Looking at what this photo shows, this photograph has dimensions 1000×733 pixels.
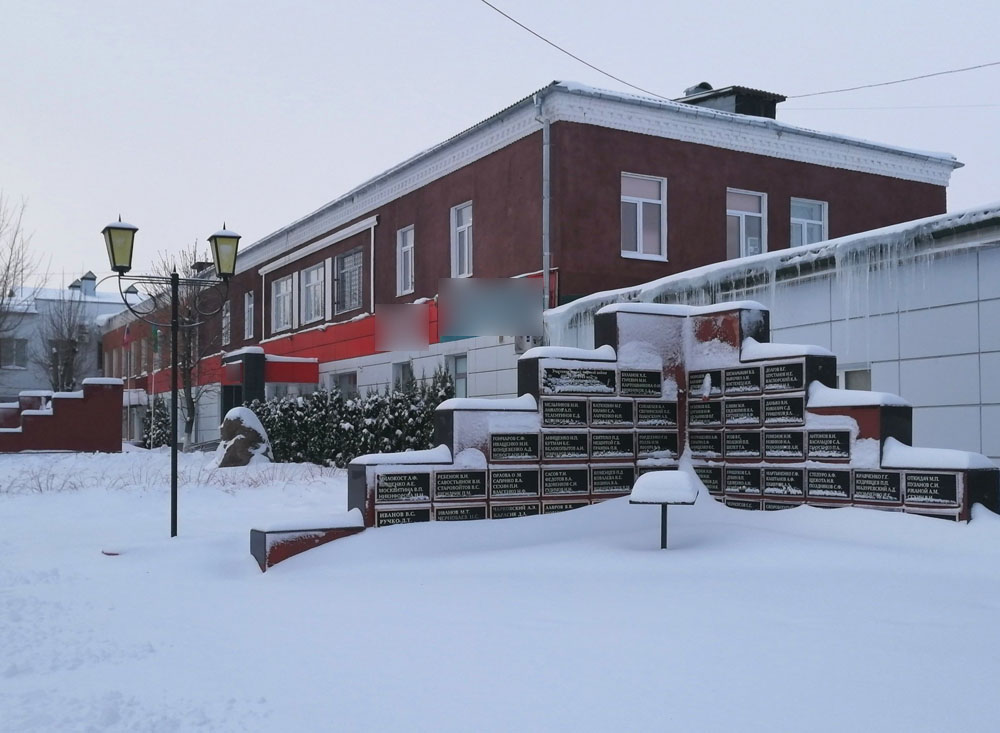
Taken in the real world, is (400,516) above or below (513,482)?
below

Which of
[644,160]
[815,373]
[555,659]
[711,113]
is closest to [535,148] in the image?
[644,160]

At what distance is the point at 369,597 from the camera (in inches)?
271

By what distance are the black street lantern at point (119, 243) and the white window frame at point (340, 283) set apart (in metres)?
13.3

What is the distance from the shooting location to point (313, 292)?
28031mm

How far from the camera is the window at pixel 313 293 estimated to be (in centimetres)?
2717

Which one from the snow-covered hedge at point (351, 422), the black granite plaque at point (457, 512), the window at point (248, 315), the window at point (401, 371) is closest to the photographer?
the black granite plaque at point (457, 512)

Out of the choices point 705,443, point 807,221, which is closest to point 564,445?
point 705,443

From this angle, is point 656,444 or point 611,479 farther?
point 656,444

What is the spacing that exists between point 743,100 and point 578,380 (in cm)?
1343

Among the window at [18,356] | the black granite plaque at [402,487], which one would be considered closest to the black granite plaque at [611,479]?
the black granite plaque at [402,487]

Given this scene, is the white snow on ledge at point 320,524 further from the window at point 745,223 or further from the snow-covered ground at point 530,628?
the window at point 745,223

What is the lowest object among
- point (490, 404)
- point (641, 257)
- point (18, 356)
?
point (490, 404)

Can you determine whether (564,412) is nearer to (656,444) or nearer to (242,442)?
(656,444)

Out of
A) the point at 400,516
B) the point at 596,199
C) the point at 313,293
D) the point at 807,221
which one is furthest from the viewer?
the point at 313,293
